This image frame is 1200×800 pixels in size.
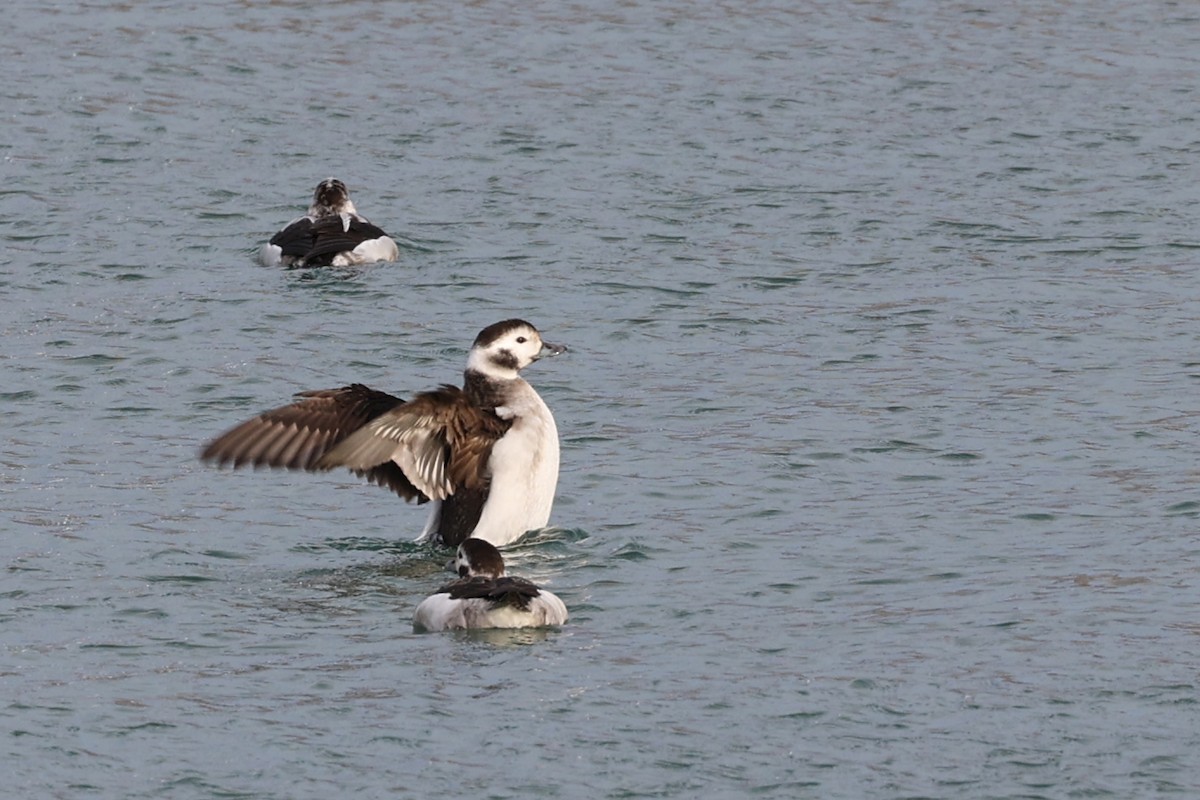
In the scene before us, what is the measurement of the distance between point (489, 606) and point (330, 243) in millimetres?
9069

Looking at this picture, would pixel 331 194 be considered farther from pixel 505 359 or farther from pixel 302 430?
pixel 302 430

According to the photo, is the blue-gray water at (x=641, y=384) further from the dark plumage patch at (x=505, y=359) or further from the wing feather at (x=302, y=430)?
the dark plumage patch at (x=505, y=359)

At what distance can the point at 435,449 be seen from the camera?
13039 mm

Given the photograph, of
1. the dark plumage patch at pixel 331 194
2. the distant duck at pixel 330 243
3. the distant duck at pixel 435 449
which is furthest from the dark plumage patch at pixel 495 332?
the dark plumage patch at pixel 331 194

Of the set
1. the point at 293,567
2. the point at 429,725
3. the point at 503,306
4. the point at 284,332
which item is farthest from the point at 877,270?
the point at 429,725

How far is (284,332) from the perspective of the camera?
1775 centimetres

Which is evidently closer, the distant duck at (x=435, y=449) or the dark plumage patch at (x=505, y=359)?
the distant duck at (x=435, y=449)

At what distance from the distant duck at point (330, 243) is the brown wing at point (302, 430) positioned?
673 centimetres

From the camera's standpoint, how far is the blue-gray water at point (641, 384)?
968 cm

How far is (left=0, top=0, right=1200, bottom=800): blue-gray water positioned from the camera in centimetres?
968

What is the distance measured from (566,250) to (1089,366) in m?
4.96

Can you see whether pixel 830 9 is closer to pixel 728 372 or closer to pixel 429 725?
pixel 728 372

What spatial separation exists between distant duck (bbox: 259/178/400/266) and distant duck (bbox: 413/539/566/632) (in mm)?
8710

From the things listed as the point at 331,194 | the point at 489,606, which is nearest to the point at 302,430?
the point at 489,606
